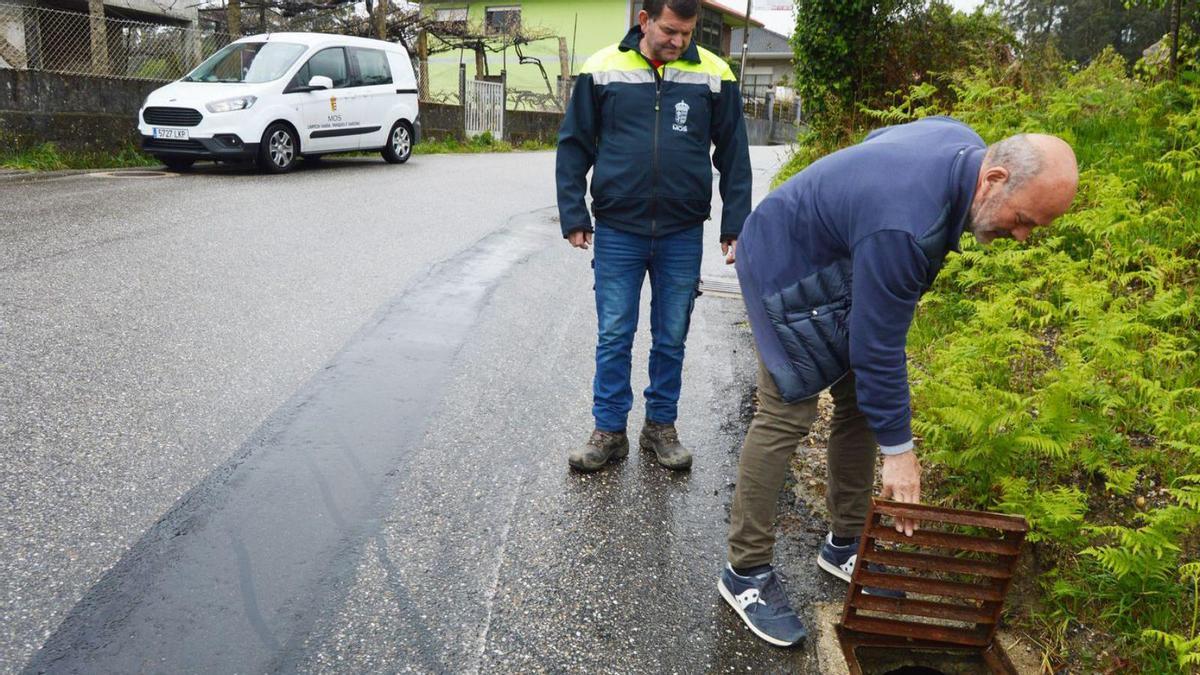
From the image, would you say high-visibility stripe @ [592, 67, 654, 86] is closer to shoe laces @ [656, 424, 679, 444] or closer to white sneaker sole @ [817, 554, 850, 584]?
shoe laces @ [656, 424, 679, 444]

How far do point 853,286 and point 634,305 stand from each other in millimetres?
1596

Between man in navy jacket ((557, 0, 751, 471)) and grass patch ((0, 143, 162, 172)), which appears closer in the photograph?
man in navy jacket ((557, 0, 751, 471))

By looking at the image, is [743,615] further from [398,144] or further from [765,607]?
[398,144]

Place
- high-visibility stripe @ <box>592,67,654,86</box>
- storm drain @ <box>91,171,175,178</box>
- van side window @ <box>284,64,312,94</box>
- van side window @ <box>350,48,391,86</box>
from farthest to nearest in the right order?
van side window @ <box>350,48,391,86</box> → van side window @ <box>284,64,312,94</box> → storm drain @ <box>91,171,175,178</box> → high-visibility stripe @ <box>592,67,654,86</box>

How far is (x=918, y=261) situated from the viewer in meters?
2.39

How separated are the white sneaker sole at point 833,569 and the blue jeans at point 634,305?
40.9 inches

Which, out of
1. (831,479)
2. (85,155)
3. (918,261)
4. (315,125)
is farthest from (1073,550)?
(85,155)

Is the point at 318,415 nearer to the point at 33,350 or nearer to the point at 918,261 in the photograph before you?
the point at 33,350

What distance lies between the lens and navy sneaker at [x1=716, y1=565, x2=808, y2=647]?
2.90 meters

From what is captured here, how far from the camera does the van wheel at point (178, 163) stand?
12469mm

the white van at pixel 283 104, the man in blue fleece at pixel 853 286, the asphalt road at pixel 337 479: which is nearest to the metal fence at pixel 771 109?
the white van at pixel 283 104

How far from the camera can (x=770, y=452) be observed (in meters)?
2.93

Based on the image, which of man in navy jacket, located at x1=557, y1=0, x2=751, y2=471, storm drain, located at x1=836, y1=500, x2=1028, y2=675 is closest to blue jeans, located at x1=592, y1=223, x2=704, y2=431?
man in navy jacket, located at x1=557, y1=0, x2=751, y2=471

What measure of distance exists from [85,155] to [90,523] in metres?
11.7
